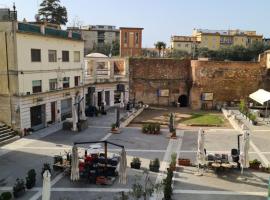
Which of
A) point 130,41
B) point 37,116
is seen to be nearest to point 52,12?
point 130,41

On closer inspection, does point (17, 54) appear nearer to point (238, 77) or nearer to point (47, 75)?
point (47, 75)

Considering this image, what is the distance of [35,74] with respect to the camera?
1190 inches

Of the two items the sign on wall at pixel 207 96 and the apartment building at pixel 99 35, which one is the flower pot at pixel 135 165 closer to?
the sign on wall at pixel 207 96

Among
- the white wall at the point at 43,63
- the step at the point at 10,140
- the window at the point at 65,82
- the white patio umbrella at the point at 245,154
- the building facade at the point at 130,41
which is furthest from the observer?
the building facade at the point at 130,41

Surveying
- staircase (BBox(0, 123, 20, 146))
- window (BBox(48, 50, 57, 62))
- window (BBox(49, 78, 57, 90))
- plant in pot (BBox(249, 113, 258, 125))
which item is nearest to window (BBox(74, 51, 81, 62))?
window (BBox(48, 50, 57, 62))

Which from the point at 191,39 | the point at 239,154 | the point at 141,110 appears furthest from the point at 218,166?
the point at 191,39

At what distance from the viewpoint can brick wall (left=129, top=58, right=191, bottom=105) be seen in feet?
152

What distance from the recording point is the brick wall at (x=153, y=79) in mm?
46469

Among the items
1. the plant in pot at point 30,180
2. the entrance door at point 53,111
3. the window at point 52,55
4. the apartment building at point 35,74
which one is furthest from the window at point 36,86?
the plant in pot at point 30,180

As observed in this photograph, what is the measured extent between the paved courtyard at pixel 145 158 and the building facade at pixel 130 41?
77.2 ft

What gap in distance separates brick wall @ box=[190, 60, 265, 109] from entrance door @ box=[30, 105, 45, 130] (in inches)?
839

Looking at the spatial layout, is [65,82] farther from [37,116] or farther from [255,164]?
[255,164]

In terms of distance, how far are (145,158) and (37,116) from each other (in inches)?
510

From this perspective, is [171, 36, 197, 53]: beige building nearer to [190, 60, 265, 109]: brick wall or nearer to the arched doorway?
the arched doorway
